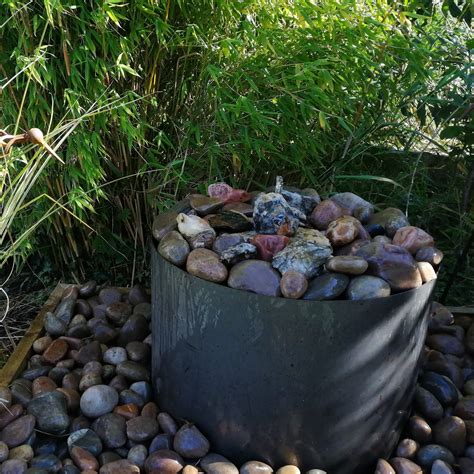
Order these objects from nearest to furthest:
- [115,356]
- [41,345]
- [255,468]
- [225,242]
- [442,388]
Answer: [255,468] → [225,242] → [442,388] → [115,356] → [41,345]

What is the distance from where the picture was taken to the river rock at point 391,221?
78.3 inches

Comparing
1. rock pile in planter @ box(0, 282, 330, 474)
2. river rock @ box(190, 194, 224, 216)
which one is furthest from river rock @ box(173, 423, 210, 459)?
river rock @ box(190, 194, 224, 216)

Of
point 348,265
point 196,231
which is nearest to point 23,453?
point 196,231

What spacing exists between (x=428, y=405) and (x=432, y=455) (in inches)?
6.7

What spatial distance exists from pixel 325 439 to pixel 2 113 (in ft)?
4.83

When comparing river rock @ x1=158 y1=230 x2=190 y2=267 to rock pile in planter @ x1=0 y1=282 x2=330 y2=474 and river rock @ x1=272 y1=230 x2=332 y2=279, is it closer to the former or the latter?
river rock @ x1=272 y1=230 x2=332 y2=279

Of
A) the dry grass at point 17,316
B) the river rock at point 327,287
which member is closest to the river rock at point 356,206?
the river rock at point 327,287

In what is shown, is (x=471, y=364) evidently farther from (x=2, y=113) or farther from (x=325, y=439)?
(x=2, y=113)

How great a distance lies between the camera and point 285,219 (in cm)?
184

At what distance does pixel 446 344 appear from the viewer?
231cm

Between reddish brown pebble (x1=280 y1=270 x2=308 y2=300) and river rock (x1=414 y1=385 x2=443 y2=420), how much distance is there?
1.97 ft

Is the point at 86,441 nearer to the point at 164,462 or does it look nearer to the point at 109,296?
the point at 164,462

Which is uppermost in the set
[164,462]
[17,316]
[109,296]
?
[164,462]

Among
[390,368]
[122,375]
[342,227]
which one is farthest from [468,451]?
[122,375]
